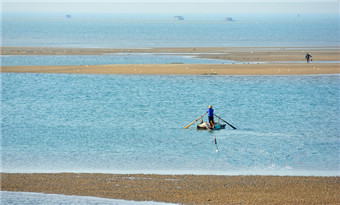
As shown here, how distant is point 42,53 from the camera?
7912 centimetres

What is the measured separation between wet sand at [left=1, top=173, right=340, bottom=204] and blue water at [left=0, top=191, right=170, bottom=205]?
0.37m

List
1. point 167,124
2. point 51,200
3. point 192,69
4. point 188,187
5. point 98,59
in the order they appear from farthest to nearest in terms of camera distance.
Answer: point 98,59
point 192,69
point 167,124
point 188,187
point 51,200

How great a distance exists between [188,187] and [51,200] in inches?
197

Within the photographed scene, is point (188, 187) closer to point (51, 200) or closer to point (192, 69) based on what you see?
point (51, 200)

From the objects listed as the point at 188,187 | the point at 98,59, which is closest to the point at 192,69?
the point at 98,59

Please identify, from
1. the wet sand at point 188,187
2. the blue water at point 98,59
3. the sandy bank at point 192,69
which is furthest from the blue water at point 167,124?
the blue water at point 98,59

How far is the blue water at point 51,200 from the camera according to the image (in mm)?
18094

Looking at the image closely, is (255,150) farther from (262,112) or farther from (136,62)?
(136,62)

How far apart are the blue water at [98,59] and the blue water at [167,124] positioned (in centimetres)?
1083

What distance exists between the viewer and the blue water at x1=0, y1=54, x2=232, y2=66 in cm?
6694

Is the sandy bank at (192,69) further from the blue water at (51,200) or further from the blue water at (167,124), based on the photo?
the blue water at (51,200)

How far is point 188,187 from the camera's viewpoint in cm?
1972

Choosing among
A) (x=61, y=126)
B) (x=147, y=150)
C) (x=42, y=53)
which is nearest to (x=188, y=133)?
(x=147, y=150)

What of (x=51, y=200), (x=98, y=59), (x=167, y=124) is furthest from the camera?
(x=98, y=59)
